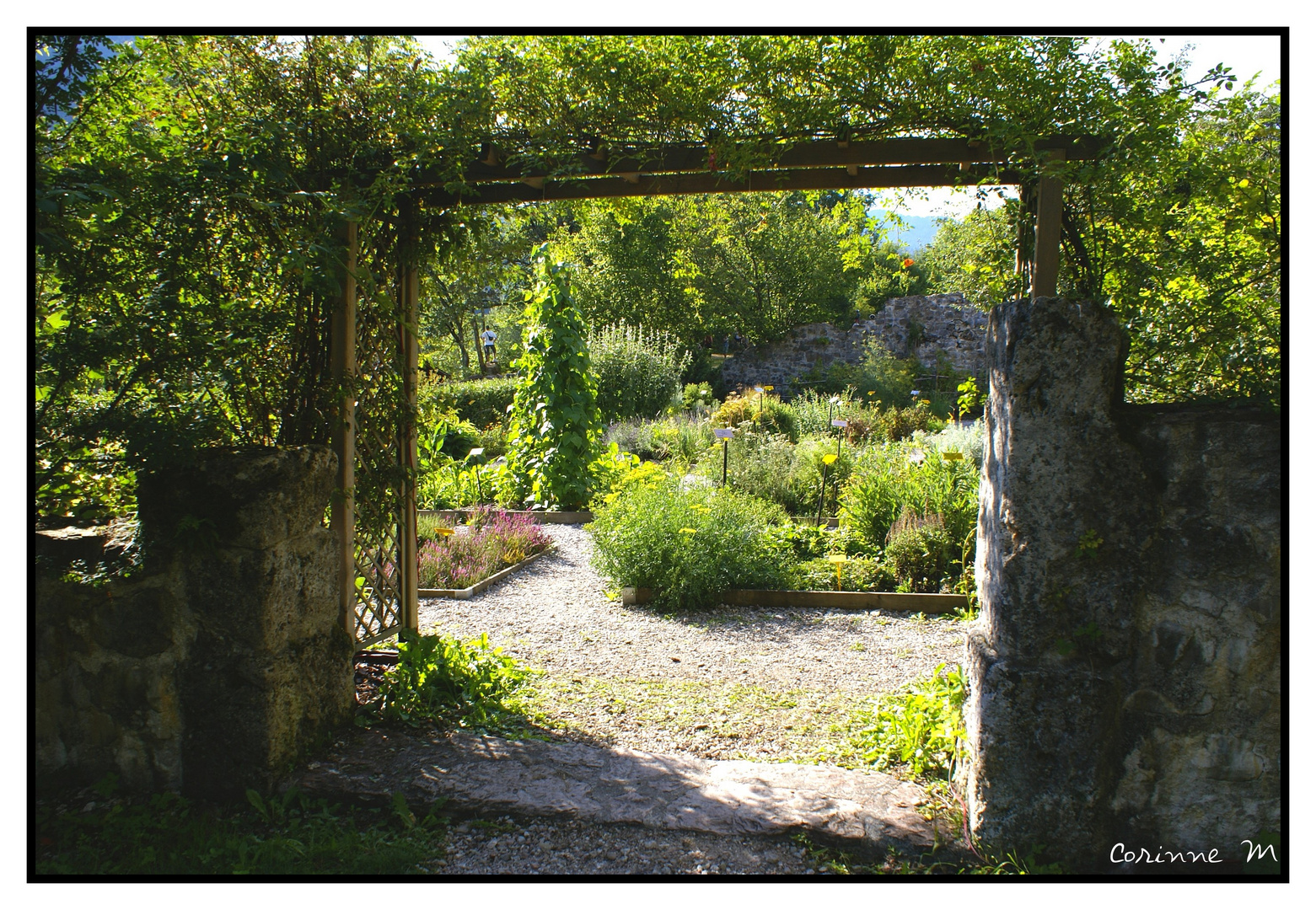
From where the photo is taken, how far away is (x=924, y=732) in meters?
2.94

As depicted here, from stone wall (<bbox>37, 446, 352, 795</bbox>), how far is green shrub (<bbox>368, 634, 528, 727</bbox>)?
23.0 inches

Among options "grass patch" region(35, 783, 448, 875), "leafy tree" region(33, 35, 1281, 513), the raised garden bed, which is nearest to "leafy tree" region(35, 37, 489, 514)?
"leafy tree" region(33, 35, 1281, 513)

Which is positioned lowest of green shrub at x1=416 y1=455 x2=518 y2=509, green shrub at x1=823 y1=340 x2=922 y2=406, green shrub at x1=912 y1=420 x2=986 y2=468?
green shrub at x1=416 y1=455 x2=518 y2=509

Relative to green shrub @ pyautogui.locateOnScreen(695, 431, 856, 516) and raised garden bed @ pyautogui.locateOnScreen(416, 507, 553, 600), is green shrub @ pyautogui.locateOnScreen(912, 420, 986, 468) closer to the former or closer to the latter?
green shrub @ pyautogui.locateOnScreen(695, 431, 856, 516)

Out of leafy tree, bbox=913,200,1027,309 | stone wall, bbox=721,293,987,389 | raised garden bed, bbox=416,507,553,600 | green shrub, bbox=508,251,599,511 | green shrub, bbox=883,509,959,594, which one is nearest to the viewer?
leafy tree, bbox=913,200,1027,309

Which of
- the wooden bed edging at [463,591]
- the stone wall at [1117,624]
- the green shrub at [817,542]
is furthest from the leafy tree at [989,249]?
the wooden bed edging at [463,591]

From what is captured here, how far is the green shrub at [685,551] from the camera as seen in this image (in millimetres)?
5234

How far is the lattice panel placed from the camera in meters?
3.34

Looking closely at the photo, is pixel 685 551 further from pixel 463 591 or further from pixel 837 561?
pixel 463 591

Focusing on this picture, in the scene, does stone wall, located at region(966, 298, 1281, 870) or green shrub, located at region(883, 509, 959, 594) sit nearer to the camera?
stone wall, located at region(966, 298, 1281, 870)

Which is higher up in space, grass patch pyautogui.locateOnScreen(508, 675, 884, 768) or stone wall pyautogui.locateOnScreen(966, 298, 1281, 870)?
stone wall pyautogui.locateOnScreen(966, 298, 1281, 870)

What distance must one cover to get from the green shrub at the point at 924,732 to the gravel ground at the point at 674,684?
0.46 ft

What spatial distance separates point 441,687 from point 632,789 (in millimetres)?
1098

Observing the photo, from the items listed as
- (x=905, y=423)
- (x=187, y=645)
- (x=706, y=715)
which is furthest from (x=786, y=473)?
(x=187, y=645)
